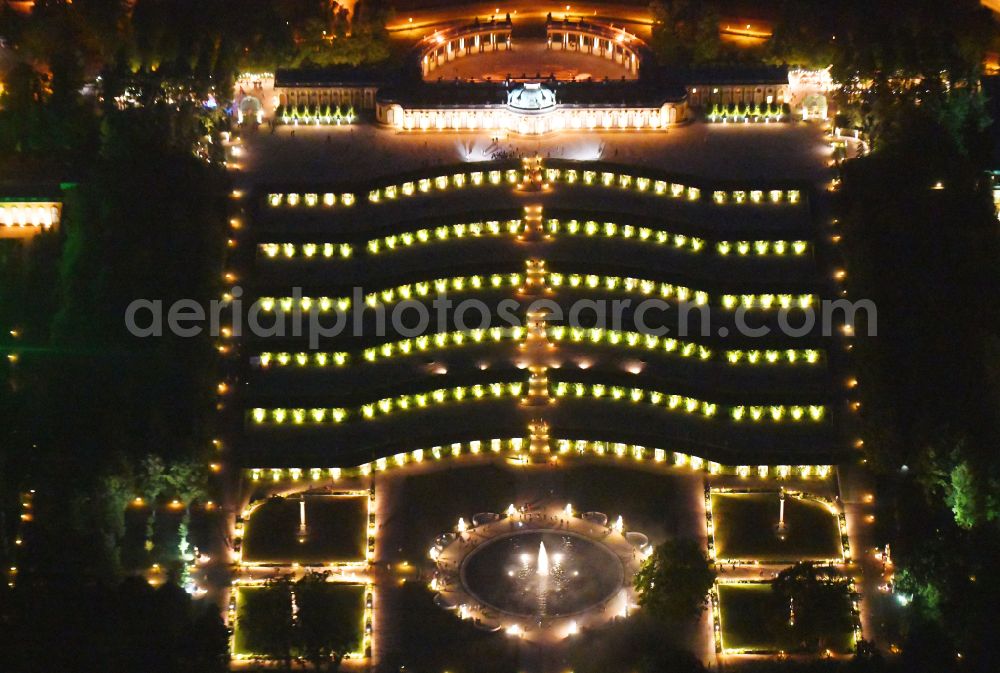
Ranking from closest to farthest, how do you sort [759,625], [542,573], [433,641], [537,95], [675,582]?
[675,582], [433,641], [759,625], [542,573], [537,95]

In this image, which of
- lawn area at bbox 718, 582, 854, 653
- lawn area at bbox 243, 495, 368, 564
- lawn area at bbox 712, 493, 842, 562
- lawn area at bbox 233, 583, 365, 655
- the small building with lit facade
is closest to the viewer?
lawn area at bbox 718, 582, 854, 653

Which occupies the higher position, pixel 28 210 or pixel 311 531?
pixel 28 210

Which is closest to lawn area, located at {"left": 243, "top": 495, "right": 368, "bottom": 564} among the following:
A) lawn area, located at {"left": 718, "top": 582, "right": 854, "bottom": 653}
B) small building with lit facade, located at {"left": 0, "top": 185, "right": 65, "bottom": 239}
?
lawn area, located at {"left": 718, "top": 582, "right": 854, "bottom": 653}

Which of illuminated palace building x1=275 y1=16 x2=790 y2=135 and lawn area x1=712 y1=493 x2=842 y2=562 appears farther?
illuminated palace building x1=275 y1=16 x2=790 y2=135

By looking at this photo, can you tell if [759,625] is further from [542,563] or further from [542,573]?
[542,563]

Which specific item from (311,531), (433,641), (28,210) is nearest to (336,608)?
(433,641)

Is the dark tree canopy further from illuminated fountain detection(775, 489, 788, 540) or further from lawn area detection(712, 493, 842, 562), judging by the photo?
illuminated fountain detection(775, 489, 788, 540)

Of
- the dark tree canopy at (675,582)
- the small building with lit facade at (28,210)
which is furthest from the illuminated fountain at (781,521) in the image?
the small building with lit facade at (28,210)

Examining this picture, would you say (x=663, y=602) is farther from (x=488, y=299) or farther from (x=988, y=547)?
(x=488, y=299)
